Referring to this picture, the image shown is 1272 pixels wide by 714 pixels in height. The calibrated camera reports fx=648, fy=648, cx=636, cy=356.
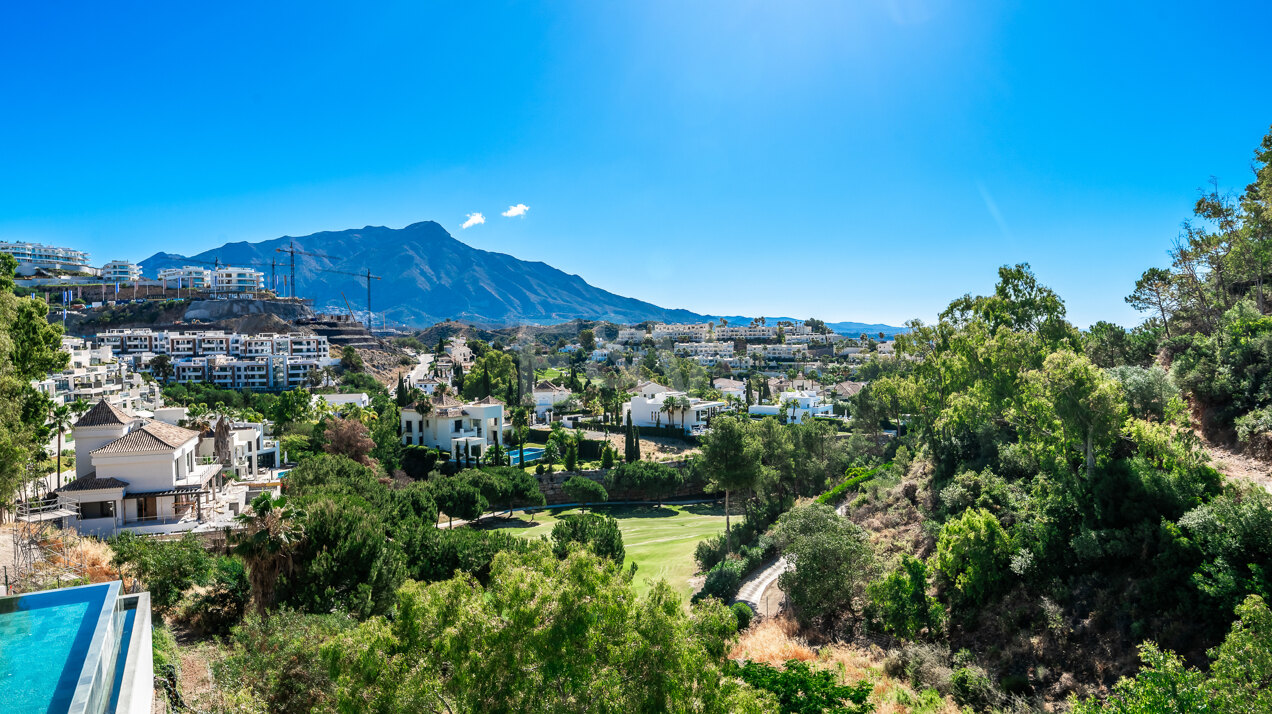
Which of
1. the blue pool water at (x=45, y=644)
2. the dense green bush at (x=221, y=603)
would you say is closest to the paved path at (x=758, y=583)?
the dense green bush at (x=221, y=603)

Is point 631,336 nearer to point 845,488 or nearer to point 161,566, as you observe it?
point 845,488

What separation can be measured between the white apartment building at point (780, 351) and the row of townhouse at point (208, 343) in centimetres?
9209

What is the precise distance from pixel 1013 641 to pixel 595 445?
152ft

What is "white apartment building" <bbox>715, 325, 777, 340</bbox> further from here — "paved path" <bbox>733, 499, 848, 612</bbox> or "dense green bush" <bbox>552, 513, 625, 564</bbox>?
"dense green bush" <bbox>552, 513, 625, 564</bbox>

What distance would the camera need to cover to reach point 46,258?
144500 millimetres

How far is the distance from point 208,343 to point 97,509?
279 feet

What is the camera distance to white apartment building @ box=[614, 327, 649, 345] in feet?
568

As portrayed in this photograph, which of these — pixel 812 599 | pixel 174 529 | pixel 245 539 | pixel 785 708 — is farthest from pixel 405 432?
pixel 785 708

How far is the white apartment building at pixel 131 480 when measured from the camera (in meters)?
26.8

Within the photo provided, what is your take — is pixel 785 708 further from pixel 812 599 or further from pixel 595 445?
pixel 595 445

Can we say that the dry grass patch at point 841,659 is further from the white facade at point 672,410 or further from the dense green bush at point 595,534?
the white facade at point 672,410

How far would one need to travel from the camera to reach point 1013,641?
1590 cm

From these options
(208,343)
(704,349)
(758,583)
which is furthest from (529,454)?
(704,349)

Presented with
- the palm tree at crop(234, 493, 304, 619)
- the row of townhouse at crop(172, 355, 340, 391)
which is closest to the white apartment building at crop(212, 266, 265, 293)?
the row of townhouse at crop(172, 355, 340, 391)
